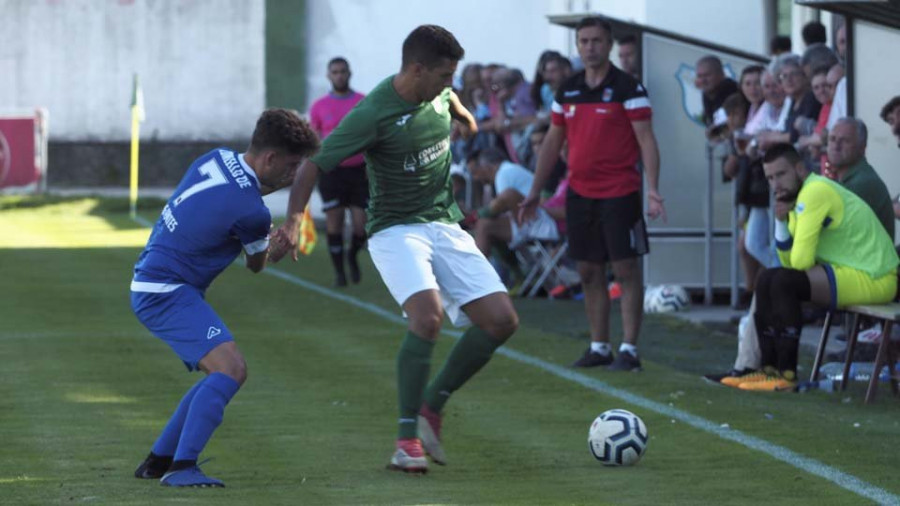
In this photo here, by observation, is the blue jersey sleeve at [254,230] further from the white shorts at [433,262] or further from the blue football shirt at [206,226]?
the white shorts at [433,262]

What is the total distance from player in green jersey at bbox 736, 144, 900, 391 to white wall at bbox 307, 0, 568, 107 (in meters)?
26.7

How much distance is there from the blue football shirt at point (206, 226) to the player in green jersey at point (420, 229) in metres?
0.41

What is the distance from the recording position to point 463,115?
9.00 m

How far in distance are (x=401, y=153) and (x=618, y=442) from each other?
157 cm

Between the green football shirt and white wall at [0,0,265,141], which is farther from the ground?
white wall at [0,0,265,141]

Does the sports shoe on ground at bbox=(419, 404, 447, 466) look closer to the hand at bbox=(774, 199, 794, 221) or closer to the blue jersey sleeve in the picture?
the blue jersey sleeve

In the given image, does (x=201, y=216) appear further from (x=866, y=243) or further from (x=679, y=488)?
(x=866, y=243)

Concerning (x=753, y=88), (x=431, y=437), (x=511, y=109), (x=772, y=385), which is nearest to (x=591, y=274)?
(x=772, y=385)

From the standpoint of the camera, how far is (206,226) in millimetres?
7719

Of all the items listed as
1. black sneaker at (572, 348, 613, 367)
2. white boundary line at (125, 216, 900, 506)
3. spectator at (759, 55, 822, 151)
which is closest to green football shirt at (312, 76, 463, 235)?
white boundary line at (125, 216, 900, 506)

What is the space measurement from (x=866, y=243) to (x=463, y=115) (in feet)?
10.3

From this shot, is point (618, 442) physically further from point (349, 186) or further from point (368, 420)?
point (349, 186)

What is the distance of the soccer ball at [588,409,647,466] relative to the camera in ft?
27.5

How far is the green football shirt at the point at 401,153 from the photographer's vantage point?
8.34 meters
